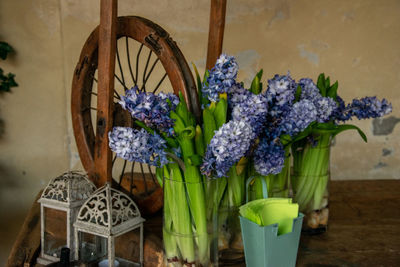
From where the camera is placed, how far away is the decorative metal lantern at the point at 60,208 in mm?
1060

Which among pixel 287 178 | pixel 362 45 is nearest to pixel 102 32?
pixel 287 178

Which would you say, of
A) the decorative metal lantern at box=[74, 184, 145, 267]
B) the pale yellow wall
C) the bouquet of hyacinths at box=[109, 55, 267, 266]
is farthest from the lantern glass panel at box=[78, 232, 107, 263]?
the pale yellow wall

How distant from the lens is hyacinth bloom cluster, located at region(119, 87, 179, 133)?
81 centimetres

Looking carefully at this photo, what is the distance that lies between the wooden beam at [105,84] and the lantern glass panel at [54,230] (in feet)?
0.47

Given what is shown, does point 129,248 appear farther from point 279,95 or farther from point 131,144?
point 279,95

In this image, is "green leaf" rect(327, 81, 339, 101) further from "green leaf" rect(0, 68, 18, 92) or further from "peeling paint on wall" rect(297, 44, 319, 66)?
"green leaf" rect(0, 68, 18, 92)

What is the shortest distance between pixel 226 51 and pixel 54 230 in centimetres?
167

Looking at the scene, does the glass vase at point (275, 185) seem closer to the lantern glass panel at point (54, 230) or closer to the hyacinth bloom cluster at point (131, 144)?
the hyacinth bloom cluster at point (131, 144)

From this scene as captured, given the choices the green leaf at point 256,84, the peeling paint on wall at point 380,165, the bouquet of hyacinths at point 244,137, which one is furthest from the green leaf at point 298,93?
the peeling paint on wall at point 380,165

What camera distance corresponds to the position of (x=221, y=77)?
2.80 ft

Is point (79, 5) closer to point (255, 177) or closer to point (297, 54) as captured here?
point (297, 54)

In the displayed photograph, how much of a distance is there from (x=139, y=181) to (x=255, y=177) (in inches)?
23.6

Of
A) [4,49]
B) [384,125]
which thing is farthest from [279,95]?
[4,49]

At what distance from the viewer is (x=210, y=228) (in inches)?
36.2
